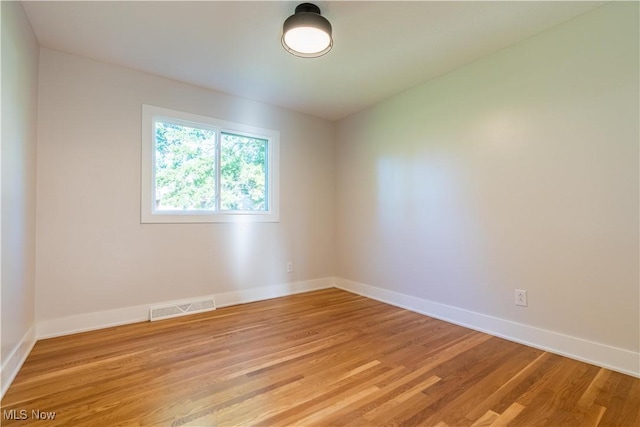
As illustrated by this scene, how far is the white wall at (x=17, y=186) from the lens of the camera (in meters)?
1.71

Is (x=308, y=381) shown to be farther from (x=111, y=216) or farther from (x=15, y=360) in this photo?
(x=111, y=216)

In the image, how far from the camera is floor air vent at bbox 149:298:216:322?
2.88 m

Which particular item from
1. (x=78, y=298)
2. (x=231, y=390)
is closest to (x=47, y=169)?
(x=78, y=298)

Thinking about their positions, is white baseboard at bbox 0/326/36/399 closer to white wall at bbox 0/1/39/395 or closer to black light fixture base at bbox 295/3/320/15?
white wall at bbox 0/1/39/395

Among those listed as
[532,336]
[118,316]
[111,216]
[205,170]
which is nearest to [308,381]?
[532,336]

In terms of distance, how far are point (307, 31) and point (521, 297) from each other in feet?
8.35

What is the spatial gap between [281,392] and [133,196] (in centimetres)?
226

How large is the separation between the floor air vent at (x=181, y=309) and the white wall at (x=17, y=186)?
0.85m

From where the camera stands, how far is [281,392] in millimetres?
1683

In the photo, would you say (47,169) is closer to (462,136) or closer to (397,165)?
(397,165)

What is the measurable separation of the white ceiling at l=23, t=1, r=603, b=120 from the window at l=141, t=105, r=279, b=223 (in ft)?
1.66

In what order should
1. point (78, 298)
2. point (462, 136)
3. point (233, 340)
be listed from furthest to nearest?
1. point (462, 136)
2. point (78, 298)
3. point (233, 340)

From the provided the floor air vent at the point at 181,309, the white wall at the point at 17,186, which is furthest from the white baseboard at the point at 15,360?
the floor air vent at the point at 181,309

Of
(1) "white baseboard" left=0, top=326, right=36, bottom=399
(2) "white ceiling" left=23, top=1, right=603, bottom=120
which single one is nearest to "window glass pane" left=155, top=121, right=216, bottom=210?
(2) "white ceiling" left=23, top=1, right=603, bottom=120
